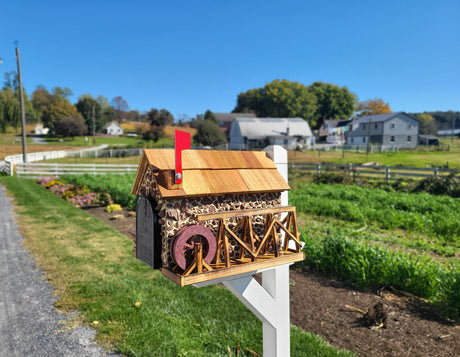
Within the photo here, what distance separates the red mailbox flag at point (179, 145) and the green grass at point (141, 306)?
9.82 ft

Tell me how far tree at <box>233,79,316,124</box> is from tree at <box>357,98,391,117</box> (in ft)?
43.4

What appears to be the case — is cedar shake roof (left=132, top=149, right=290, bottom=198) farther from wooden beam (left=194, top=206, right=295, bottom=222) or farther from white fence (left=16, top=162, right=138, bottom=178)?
white fence (left=16, top=162, right=138, bottom=178)

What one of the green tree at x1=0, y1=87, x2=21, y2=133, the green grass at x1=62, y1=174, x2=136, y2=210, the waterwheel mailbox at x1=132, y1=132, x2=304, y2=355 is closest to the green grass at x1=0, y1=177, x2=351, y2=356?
the waterwheel mailbox at x1=132, y1=132, x2=304, y2=355

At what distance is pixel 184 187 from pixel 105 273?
5515 mm

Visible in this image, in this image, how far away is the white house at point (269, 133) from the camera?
2068 inches

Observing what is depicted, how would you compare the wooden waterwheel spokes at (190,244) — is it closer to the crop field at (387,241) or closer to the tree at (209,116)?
the crop field at (387,241)

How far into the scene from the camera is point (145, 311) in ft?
15.6

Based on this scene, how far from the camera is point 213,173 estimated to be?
1.73 meters

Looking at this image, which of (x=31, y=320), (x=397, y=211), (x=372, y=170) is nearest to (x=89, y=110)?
(x=372, y=170)

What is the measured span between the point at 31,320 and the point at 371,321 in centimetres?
475

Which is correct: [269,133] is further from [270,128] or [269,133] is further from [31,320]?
[31,320]

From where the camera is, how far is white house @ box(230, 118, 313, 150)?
52.5m

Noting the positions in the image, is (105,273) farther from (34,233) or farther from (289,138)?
(289,138)

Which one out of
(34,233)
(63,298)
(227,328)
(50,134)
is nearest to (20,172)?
(34,233)
